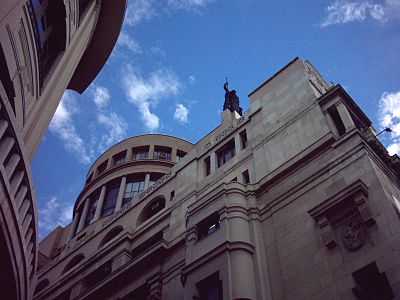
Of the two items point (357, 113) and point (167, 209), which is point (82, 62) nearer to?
point (167, 209)

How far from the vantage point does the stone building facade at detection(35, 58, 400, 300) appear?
62.5ft

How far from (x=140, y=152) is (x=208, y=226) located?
118 feet

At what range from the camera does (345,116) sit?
25.5 meters

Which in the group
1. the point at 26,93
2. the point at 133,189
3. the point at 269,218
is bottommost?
the point at 269,218

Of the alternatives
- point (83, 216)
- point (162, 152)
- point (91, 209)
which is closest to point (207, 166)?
point (83, 216)

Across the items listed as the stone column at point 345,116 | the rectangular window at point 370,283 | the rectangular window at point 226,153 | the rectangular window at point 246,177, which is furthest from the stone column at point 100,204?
the rectangular window at point 370,283

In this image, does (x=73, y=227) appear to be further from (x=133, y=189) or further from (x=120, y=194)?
(x=133, y=189)

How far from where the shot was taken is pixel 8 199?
1744cm

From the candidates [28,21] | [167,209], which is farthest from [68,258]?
[28,21]

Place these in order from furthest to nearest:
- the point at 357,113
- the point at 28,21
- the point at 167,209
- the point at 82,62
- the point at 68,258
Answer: the point at 82,62
the point at 68,258
the point at 167,209
the point at 357,113
the point at 28,21

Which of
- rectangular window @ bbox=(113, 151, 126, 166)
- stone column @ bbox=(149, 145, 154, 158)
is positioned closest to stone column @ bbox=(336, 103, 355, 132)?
stone column @ bbox=(149, 145, 154, 158)

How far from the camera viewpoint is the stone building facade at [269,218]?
19.1m

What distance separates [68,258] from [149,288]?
15.1 m

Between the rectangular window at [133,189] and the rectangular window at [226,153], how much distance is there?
2178 cm
